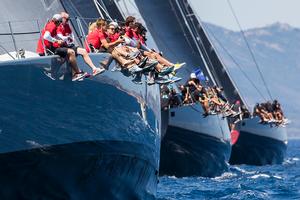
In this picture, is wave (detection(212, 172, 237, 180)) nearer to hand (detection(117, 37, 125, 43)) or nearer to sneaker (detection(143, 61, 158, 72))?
hand (detection(117, 37, 125, 43))

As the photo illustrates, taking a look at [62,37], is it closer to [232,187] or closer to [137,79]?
[137,79]

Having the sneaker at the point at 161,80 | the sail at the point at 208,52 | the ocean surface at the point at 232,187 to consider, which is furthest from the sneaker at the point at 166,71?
the sail at the point at 208,52

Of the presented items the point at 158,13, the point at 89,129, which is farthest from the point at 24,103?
the point at 158,13

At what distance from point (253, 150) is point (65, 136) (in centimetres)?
2936

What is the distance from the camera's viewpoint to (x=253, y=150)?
43.7m

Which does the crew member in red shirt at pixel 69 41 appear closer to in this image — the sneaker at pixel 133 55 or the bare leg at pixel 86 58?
the bare leg at pixel 86 58

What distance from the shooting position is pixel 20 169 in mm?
14211

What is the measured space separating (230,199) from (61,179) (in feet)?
28.4

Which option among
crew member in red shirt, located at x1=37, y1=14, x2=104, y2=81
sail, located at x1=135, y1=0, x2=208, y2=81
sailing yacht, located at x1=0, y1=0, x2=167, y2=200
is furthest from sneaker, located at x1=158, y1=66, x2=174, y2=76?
sail, located at x1=135, y1=0, x2=208, y2=81

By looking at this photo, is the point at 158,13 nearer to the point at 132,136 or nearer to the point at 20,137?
the point at 132,136

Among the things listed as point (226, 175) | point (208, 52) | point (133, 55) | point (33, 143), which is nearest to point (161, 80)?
point (133, 55)

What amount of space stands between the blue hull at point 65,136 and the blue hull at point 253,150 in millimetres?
25649

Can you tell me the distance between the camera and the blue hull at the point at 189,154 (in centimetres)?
2998

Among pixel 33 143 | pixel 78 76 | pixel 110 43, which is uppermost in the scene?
pixel 110 43
